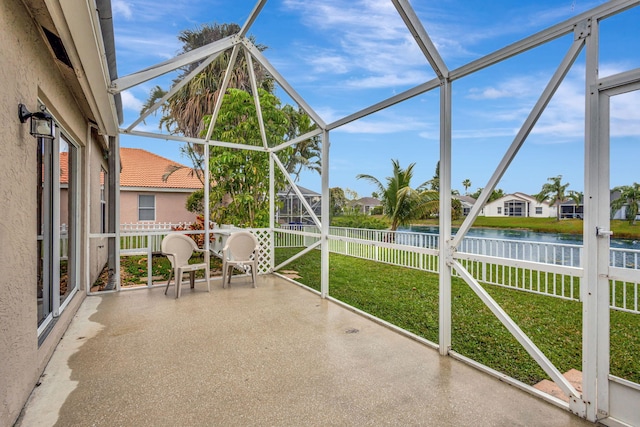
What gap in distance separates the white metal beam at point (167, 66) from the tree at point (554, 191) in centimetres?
438

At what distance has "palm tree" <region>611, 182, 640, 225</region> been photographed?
6.90ft

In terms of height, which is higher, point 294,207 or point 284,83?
point 284,83

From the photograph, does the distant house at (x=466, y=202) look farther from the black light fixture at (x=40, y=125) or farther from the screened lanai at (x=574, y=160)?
the black light fixture at (x=40, y=125)

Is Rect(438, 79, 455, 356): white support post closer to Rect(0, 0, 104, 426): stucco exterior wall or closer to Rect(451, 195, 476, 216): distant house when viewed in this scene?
Rect(451, 195, 476, 216): distant house

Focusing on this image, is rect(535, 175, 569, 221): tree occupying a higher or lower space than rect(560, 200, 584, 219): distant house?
higher

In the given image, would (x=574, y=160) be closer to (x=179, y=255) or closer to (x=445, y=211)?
(x=445, y=211)

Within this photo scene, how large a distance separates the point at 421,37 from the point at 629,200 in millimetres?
2071

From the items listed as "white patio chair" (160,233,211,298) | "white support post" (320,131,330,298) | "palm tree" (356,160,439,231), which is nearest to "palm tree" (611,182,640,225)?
"white support post" (320,131,330,298)

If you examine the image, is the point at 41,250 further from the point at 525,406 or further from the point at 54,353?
the point at 525,406

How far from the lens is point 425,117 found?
225 inches

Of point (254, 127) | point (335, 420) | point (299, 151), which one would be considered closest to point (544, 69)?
point (335, 420)

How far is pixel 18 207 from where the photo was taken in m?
2.24

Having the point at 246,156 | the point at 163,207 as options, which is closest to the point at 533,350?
the point at 246,156

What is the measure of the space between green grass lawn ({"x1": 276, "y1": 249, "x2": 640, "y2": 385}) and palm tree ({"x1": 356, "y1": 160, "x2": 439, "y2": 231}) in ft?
4.76
